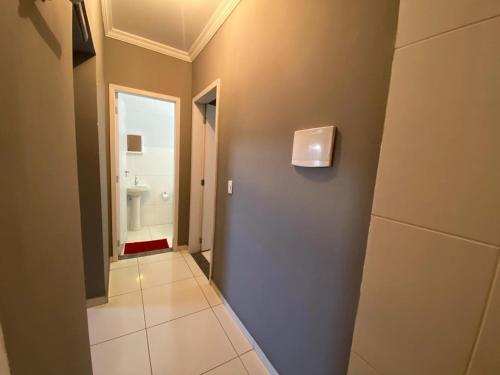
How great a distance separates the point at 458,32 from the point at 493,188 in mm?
317

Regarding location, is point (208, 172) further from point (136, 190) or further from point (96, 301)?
point (96, 301)

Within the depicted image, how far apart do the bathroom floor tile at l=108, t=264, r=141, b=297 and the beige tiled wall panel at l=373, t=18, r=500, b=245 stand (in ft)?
7.53

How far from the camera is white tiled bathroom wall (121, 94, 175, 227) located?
11.1 feet

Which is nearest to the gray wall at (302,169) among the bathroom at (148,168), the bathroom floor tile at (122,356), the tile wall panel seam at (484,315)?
the tile wall panel seam at (484,315)

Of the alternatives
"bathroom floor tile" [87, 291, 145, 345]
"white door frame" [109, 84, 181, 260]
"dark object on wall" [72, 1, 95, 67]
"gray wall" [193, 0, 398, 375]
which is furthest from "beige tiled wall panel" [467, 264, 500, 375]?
"white door frame" [109, 84, 181, 260]

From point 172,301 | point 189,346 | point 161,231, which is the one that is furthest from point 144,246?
point 189,346

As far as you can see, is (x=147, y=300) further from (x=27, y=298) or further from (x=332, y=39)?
(x=332, y=39)

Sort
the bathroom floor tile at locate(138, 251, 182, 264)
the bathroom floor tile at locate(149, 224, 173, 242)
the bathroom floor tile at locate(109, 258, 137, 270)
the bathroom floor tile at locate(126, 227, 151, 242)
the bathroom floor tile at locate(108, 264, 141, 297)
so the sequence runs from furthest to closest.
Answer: the bathroom floor tile at locate(149, 224, 173, 242), the bathroom floor tile at locate(126, 227, 151, 242), the bathroom floor tile at locate(138, 251, 182, 264), the bathroom floor tile at locate(109, 258, 137, 270), the bathroom floor tile at locate(108, 264, 141, 297)

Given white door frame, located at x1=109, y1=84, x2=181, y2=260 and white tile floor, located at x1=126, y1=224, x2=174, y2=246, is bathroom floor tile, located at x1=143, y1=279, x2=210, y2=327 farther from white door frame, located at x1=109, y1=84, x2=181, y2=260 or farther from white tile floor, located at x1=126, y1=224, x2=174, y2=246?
white tile floor, located at x1=126, y1=224, x2=174, y2=246

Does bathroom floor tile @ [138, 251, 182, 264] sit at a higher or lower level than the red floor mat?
lower

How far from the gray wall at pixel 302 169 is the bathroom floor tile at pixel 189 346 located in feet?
0.75

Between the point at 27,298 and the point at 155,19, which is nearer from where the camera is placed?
the point at 27,298

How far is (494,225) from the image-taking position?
37cm

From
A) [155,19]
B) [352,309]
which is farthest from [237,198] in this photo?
[155,19]
